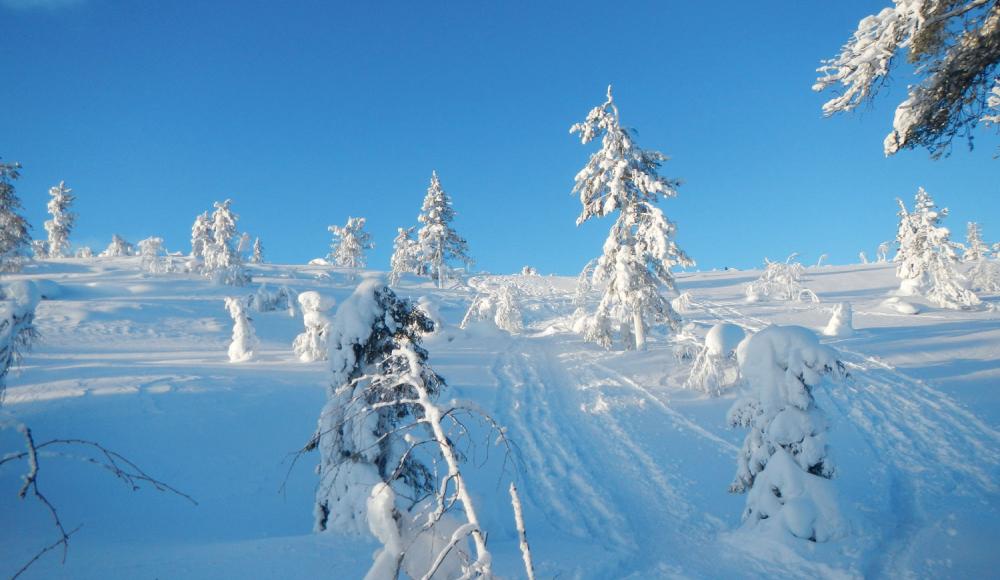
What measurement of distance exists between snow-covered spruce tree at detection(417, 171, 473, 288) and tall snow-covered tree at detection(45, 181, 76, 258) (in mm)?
39686

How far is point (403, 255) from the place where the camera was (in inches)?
1847

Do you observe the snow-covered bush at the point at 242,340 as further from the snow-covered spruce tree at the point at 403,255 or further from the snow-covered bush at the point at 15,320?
the snow-covered spruce tree at the point at 403,255

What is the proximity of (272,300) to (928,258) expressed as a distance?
43.5m

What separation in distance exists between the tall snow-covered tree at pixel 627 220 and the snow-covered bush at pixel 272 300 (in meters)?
18.5

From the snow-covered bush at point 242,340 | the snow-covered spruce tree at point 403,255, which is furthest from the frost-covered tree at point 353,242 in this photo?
the snow-covered bush at point 242,340

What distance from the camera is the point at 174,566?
593 cm

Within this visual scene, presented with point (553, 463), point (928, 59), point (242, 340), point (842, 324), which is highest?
point (928, 59)

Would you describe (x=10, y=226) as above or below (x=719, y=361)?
above

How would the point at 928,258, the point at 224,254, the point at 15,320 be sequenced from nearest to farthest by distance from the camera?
1. the point at 15,320
2. the point at 928,258
3. the point at 224,254

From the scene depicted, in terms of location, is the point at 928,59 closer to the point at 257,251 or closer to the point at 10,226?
the point at 10,226

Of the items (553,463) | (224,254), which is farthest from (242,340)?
(224,254)

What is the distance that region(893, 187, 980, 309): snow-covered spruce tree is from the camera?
98.4ft

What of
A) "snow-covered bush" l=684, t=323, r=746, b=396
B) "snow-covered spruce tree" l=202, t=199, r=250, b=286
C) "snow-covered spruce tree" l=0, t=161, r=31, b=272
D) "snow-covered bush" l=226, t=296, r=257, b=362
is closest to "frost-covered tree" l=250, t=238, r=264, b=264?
"snow-covered spruce tree" l=202, t=199, r=250, b=286

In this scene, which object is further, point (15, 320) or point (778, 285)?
point (778, 285)
